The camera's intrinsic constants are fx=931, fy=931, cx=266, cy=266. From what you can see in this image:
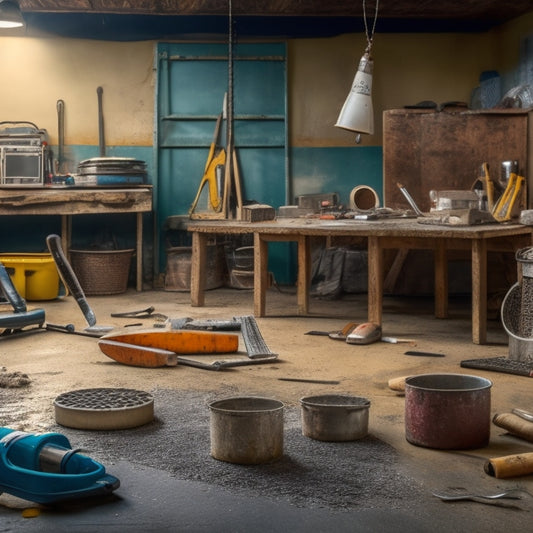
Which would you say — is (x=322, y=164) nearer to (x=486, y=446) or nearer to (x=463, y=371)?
(x=463, y=371)

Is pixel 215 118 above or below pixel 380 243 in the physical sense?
above

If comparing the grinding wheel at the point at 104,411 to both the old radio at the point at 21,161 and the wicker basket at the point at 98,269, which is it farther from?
the old radio at the point at 21,161

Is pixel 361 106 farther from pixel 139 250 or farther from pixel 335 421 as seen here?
pixel 335 421

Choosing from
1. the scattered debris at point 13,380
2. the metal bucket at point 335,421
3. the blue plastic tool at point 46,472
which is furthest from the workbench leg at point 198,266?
the blue plastic tool at point 46,472

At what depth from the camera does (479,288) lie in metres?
6.02

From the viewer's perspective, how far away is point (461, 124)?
8.50 metres

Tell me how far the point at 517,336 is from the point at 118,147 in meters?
5.48

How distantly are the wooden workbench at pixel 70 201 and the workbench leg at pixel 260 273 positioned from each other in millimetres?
2082

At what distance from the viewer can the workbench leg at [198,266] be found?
762 cm

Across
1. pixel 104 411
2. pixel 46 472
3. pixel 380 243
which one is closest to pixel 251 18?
pixel 380 243

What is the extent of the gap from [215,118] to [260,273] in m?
2.94

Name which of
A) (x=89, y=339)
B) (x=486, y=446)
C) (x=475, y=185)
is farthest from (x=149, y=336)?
(x=475, y=185)

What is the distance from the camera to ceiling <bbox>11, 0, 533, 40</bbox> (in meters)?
8.95

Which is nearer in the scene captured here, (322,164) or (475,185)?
(475,185)
